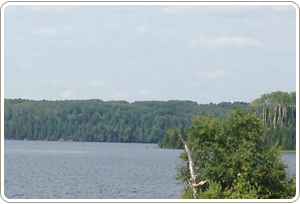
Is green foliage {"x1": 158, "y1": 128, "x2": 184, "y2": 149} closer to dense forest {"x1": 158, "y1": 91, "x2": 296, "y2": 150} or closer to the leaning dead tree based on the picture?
dense forest {"x1": 158, "y1": 91, "x2": 296, "y2": 150}

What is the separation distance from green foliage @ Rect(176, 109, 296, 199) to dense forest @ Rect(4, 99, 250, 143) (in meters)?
108

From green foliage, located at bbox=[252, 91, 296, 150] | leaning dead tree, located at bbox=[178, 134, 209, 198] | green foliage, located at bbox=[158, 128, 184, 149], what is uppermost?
green foliage, located at bbox=[252, 91, 296, 150]

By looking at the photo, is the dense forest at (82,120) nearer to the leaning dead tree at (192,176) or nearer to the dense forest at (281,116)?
the dense forest at (281,116)

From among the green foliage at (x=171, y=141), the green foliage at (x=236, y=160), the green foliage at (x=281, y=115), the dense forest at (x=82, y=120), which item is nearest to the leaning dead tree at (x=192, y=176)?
the green foliage at (x=236, y=160)

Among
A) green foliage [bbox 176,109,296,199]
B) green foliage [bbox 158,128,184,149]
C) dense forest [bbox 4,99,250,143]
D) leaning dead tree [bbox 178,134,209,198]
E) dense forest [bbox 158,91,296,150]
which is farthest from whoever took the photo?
dense forest [bbox 4,99,250,143]

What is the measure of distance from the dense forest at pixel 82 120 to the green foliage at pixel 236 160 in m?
108

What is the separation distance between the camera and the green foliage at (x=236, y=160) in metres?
17.4

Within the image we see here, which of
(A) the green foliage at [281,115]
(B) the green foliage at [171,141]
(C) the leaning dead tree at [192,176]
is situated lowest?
(C) the leaning dead tree at [192,176]

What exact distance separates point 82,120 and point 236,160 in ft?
423

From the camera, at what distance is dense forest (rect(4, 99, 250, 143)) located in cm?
13662

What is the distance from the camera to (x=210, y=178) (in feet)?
59.0

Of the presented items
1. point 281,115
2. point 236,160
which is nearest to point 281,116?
Result: point 281,115

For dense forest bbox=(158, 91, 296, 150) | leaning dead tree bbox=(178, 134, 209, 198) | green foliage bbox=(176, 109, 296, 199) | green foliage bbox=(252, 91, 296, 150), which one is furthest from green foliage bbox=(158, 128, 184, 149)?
leaning dead tree bbox=(178, 134, 209, 198)

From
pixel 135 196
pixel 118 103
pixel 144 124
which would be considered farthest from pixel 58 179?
pixel 118 103
